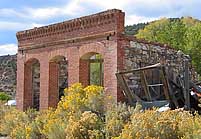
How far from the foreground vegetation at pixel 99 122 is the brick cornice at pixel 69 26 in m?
2.59

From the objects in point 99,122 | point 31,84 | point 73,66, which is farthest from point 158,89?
point 31,84

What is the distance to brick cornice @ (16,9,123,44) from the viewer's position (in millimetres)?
12664

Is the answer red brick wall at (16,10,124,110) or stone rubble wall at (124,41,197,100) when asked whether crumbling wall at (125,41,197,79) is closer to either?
stone rubble wall at (124,41,197,100)

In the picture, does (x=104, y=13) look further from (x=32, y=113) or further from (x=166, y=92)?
(x=32, y=113)

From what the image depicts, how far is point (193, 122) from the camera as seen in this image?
7.02 m

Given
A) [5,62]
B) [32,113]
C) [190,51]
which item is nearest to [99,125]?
[32,113]

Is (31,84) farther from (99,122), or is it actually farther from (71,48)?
(99,122)

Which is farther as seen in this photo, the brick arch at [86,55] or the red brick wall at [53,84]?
the red brick wall at [53,84]

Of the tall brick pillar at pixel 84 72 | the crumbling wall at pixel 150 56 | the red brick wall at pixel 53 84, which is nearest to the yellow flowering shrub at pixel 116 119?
the crumbling wall at pixel 150 56

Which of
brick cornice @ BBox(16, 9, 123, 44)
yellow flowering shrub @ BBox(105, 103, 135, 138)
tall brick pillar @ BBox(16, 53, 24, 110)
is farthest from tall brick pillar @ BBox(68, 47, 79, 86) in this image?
yellow flowering shrub @ BBox(105, 103, 135, 138)

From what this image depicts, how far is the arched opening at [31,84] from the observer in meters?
16.8

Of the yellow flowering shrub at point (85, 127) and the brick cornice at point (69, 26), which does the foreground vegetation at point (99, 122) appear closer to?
the yellow flowering shrub at point (85, 127)

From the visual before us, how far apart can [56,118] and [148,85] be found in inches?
125

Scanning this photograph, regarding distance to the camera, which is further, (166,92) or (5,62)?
(5,62)
